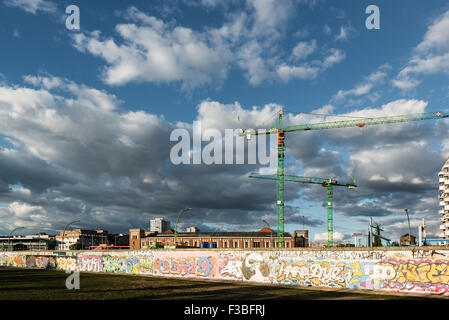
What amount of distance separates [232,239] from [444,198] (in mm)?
81436

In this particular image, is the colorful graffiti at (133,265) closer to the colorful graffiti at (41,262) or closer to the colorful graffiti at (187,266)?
the colorful graffiti at (187,266)

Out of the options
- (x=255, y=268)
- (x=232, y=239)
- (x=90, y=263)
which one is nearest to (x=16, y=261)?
(x=90, y=263)

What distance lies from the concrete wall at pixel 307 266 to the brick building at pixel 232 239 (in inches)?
3390

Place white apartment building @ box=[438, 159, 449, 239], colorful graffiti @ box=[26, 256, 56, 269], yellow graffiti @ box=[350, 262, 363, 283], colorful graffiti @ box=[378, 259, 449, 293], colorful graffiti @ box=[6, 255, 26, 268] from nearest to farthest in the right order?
colorful graffiti @ box=[378, 259, 449, 293], yellow graffiti @ box=[350, 262, 363, 283], colorful graffiti @ box=[26, 256, 56, 269], colorful graffiti @ box=[6, 255, 26, 268], white apartment building @ box=[438, 159, 449, 239]

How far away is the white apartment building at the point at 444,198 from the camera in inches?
5246

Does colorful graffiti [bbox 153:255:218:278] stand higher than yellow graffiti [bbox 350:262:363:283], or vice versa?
yellow graffiti [bbox 350:262:363:283]

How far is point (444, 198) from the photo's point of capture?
13550 centimetres

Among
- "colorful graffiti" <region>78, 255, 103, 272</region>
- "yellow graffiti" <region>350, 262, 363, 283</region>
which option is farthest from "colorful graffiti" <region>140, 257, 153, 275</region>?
"yellow graffiti" <region>350, 262, 363, 283</region>

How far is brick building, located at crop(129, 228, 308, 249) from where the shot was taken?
144m

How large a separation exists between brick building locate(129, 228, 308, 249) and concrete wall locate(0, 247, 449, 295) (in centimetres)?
8610

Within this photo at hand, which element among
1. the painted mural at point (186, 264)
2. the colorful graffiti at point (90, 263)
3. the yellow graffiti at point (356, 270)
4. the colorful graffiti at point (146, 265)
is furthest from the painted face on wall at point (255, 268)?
the colorful graffiti at point (90, 263)

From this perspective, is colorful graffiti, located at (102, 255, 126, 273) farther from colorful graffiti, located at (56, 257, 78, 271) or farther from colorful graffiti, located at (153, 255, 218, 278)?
colorful graffiti, located at (56, 257, 78, 271)
